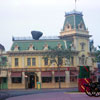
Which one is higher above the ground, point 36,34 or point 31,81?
point 36,34

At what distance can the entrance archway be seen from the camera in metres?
57.0

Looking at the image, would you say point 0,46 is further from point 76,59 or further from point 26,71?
point 76,59

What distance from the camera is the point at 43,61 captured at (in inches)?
2245

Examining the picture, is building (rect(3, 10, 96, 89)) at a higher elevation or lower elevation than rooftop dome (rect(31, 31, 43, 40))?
lower

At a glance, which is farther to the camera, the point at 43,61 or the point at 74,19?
the point at 74,19

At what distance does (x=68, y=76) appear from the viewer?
56.6 metres

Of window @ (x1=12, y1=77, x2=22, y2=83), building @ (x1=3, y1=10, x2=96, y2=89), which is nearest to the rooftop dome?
building @ (x1=3, y1=10, x2=96, y2=89)

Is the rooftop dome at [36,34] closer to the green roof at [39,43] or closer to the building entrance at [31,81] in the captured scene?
the green roof at [39,43]

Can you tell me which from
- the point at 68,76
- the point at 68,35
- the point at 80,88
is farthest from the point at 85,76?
the point at 68,35

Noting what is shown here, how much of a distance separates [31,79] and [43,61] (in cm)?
419

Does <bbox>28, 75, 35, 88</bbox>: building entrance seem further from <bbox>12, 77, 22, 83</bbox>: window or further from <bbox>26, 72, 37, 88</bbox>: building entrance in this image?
<bbox>12, 77, 22, 83</bbox>: window

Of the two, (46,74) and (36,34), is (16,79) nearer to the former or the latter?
(46,74)

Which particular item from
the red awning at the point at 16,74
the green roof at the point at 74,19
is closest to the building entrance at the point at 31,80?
the red awning at the point at 16,74

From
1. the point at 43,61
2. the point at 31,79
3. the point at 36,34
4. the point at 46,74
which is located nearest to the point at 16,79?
the point at 31,79
